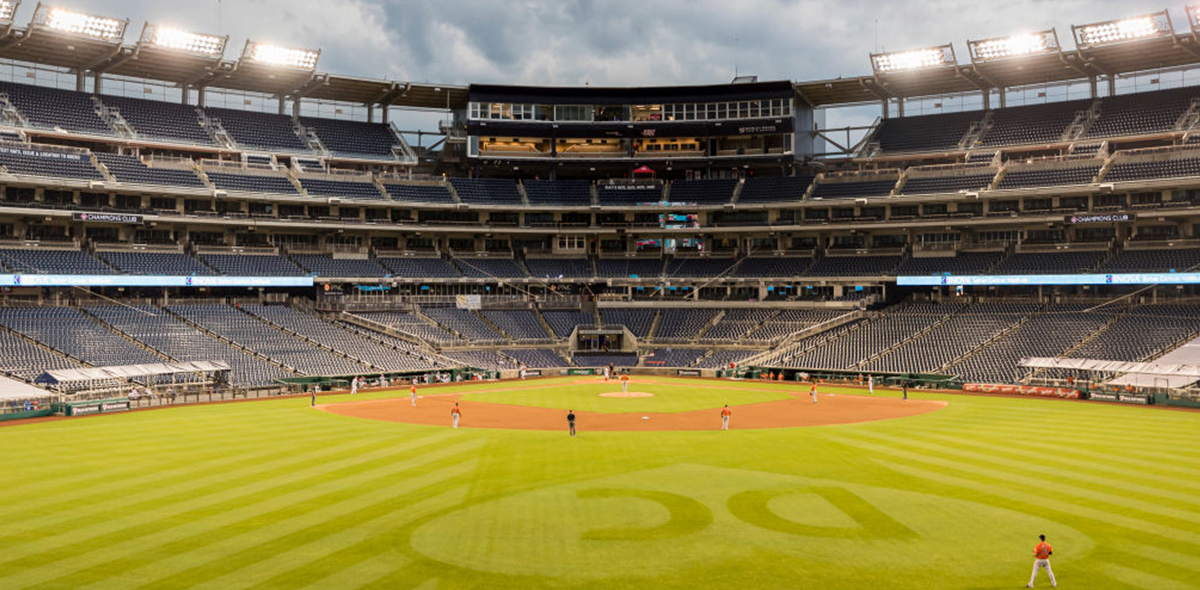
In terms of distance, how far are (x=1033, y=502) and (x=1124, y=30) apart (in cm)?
6916

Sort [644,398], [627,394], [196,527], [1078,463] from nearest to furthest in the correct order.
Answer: [196,527], [1078,463], [644,398], [627,394]

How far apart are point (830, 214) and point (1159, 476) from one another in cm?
6351

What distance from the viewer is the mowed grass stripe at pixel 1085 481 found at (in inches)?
879

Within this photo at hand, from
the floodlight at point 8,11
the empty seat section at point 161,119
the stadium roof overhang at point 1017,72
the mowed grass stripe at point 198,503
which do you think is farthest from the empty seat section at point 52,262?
the stadium roof overhang at point 1017,72

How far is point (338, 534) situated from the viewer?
778 inches

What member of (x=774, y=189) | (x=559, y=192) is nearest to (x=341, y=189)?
(x=559, y=192)

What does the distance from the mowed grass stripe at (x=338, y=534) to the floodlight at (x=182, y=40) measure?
68711 millimetres

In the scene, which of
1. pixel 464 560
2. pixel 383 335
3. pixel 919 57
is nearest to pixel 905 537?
pixel 464 560

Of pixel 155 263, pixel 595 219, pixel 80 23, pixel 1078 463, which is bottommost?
pixel 1078 463

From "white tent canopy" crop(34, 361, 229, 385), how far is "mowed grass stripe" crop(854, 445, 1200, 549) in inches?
1920

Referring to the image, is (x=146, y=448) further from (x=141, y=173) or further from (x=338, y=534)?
(x=141, y=173)

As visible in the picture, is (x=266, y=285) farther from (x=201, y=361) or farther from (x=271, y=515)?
(x=271, y=515)

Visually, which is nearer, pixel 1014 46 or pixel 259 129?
pixel 1014 46

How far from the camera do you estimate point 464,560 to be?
1772 cm
